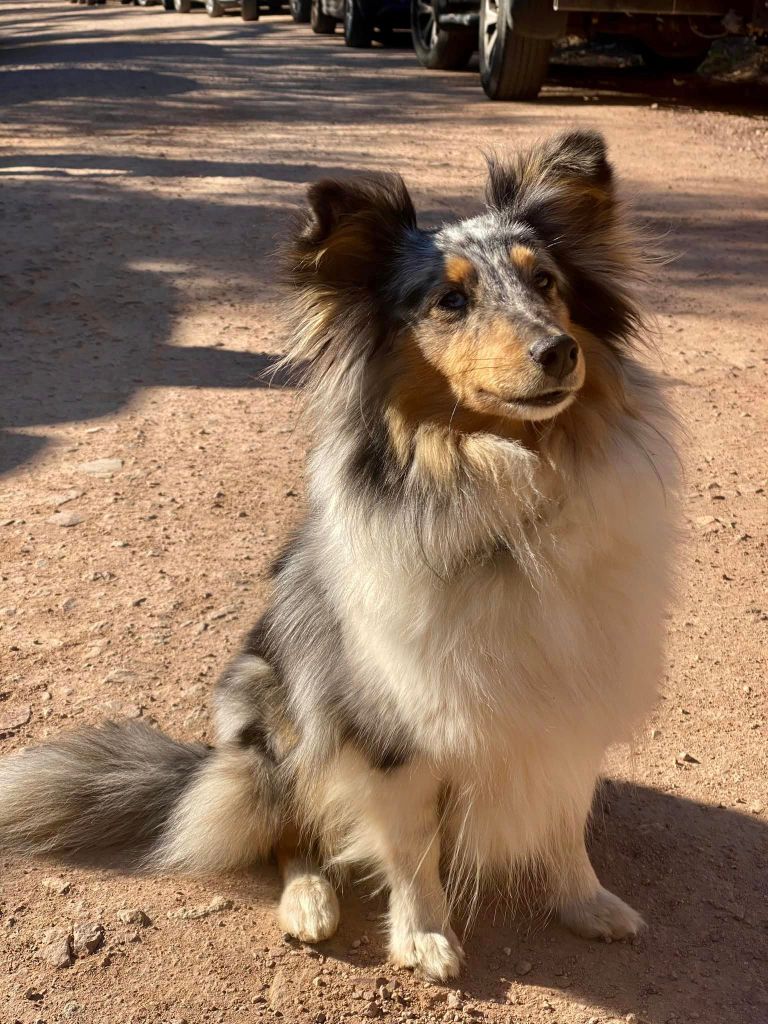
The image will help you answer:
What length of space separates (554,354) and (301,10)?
2417 centimetres

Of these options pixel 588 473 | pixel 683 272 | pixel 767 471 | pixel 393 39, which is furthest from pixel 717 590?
pixel 393 39

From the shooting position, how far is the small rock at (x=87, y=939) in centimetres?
283

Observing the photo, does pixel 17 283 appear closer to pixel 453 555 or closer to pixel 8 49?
pixel 453 555

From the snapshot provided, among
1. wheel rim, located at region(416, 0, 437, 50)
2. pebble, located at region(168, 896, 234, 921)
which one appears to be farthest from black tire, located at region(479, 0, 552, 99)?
pebble, located at region(168, 896, 234, 921)

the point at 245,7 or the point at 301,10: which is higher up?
the point at 301,10

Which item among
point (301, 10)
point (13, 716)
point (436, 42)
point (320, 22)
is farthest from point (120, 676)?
point (301, 10)

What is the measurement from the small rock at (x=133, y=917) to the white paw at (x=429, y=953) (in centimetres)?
66

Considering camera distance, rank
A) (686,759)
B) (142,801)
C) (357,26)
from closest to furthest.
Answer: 1. (142,801)
2. (686,759)
3. (357,26)

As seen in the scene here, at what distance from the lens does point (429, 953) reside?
2873 mm

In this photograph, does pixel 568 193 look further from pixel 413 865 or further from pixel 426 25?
pixel 426 25

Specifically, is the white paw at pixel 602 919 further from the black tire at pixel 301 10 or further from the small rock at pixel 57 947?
the black tire at pixel 301 10

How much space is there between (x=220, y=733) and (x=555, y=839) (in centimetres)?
100

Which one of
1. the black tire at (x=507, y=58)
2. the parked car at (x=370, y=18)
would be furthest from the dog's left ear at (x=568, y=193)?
the parked car at (x=370, y=18)

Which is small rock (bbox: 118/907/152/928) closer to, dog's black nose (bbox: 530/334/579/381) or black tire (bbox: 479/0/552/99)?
dog's black nose (bbox: 530/334/579/381)
